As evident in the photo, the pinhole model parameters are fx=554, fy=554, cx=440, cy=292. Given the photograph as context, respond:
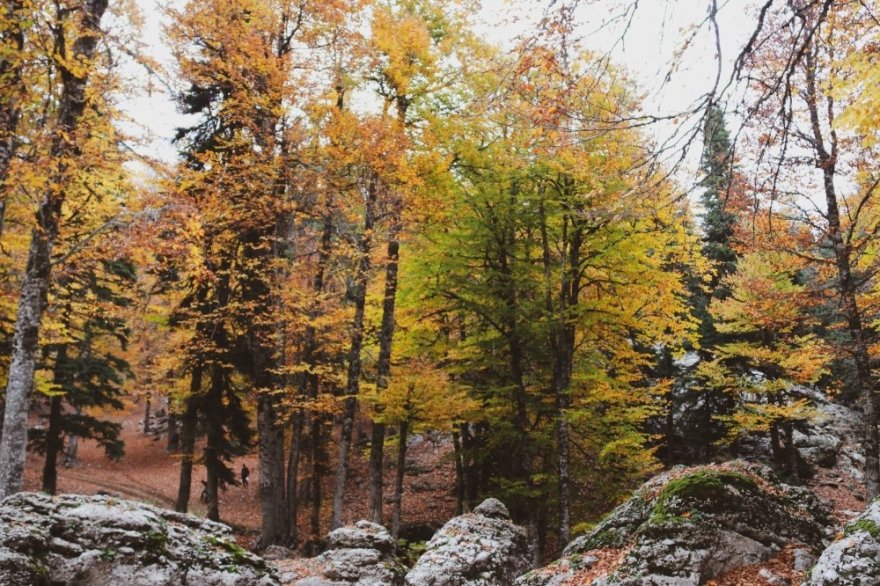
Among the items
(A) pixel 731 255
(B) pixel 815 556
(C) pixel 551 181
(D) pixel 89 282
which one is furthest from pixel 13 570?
(A) pixel 731 255

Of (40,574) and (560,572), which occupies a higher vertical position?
(40,574)

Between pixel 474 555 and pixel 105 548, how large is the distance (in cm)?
546

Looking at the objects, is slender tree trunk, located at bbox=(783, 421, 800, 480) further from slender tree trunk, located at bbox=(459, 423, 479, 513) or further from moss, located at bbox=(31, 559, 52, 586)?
moss, located at bbox=(31, 559, 52, 586)

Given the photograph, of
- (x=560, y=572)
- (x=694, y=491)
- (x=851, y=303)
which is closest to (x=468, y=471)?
(x=560, y=572)

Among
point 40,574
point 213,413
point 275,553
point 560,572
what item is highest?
point 213,413

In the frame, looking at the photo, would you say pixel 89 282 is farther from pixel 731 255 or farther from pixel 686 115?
pixel 731 255

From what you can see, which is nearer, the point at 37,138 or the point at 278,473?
the point at 37,138

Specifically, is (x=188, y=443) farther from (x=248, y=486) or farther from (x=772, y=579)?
(x=772, y=579)

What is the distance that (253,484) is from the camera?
28.6 metres

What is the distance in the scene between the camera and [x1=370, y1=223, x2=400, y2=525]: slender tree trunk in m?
14.1

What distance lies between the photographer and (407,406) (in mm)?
13680

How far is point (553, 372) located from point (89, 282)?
16735mm

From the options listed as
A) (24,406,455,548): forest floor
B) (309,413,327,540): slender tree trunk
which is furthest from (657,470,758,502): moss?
(309,413,327,540): slender tree trunk

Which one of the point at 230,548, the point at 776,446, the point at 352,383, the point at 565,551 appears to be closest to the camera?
the point at 230,548
